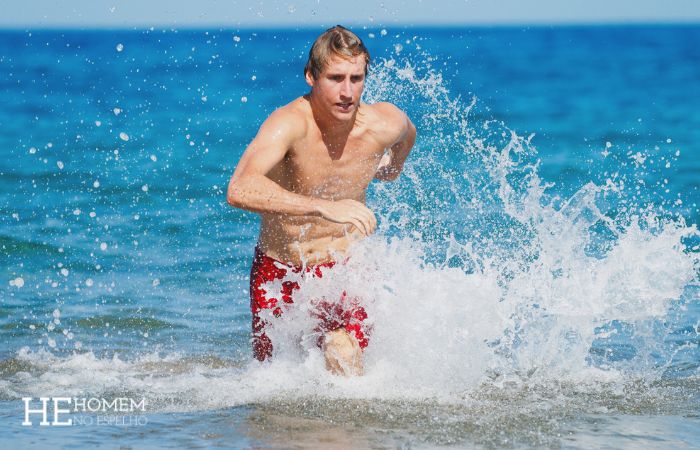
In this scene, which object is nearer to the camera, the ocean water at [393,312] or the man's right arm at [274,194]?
the man's right arm at [274,194]

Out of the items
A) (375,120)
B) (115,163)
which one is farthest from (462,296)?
(115,163)

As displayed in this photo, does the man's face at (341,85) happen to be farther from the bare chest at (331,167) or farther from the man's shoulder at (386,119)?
the man's shoulder at (386,119)

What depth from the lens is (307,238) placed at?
209 inches

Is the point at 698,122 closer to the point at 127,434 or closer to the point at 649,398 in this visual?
the point at 649,398

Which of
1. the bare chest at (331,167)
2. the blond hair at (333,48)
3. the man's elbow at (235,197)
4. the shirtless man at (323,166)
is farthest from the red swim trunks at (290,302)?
the blond hair at (333,48)

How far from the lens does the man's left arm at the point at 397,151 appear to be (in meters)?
5.62

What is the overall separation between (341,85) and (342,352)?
1.26 m

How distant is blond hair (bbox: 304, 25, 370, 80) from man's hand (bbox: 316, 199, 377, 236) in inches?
32.2

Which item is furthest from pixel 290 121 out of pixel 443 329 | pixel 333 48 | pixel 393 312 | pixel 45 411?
pixel 45 411

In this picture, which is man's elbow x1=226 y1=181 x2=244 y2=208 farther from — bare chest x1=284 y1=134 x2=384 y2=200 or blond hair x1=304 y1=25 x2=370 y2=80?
blond hair x1=304 y1=25 x2=370 y2=80

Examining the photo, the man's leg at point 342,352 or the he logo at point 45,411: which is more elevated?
the man's leg at point 342,352

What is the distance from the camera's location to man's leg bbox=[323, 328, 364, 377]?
520 cm

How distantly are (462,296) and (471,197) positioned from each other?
613 centimetres

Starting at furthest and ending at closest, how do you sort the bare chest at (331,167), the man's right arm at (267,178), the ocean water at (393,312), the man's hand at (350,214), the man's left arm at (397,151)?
1. the man's left arm at (397,151)
2. the bare chest at (331,167)
3. the ocean water at (393,312)
4. the man's right arm at (267,178)
5. the man's hand at (350,214)
